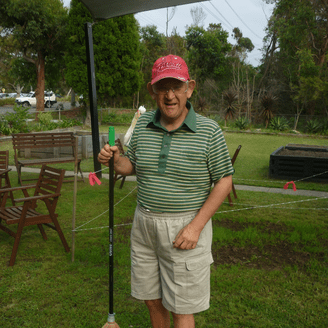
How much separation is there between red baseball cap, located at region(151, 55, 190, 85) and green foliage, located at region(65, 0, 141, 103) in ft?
61.3

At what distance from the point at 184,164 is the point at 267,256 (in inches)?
104

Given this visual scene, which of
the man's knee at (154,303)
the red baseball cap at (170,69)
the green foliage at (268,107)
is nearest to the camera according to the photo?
the red baseball cap at (170,69)

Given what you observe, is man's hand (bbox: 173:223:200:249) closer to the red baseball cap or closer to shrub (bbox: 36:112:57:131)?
the red baseball cap

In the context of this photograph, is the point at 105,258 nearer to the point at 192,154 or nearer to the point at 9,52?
the point at 192,154

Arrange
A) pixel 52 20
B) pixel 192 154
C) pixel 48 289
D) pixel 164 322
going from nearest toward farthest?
pixel 192 154
pixel 164 322
pixel 48 289
pixel 52 20

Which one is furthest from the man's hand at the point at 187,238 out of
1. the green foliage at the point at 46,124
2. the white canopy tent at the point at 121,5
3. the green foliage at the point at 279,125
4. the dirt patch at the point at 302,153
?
the green foliage at the point at 279,125

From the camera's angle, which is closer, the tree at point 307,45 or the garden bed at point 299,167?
the garden bed at point 299,167

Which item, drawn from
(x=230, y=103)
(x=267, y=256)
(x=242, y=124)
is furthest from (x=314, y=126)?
(x=267, y=256)

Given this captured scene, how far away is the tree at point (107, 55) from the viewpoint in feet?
63.6

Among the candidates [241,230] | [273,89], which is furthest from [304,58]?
[241,230]

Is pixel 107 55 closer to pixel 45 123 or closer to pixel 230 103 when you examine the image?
pixel 45 123

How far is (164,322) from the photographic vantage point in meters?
2.06

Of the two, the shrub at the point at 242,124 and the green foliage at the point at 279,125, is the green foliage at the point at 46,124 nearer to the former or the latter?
the shrub at the point at 242,124

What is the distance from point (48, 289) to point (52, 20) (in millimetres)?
20931
